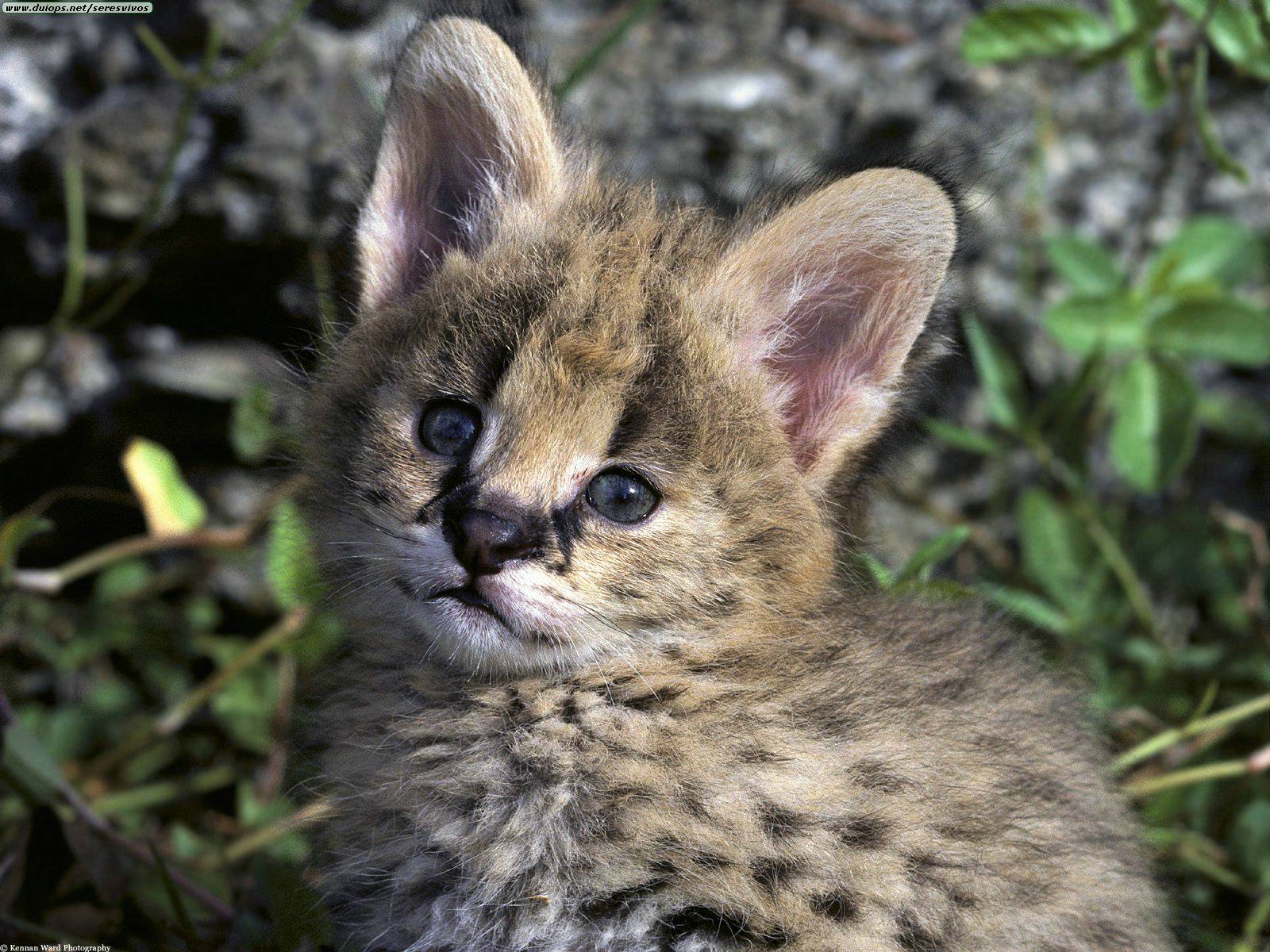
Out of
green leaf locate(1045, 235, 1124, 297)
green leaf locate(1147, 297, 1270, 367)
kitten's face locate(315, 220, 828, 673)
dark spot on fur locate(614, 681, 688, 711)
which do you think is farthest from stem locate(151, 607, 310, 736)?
green leaf locate(1147, 297, 1270, 367)

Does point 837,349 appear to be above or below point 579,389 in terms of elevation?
below

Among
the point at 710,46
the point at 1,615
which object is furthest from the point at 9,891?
the point at 710,46

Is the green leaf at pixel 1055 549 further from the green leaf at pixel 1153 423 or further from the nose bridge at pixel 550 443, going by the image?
the nose bridge at pixel 550 443

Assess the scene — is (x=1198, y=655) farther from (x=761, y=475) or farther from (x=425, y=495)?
(x=425, y=495)

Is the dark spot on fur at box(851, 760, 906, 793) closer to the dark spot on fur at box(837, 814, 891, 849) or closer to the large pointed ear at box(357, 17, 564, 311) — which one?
the dark spot on fur at box(837, 814, 891, 849)

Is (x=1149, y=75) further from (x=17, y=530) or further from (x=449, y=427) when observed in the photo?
(x=17, y=530)

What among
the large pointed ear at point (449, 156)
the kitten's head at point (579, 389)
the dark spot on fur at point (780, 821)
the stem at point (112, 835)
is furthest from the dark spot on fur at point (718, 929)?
the large pointed ear at point (449, 156)

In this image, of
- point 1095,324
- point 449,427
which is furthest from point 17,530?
point 1095,324
